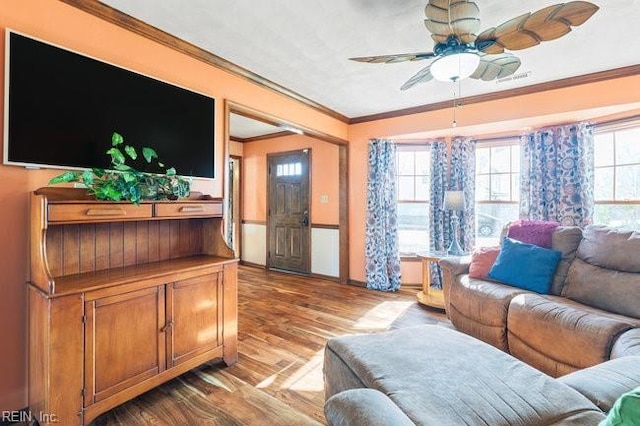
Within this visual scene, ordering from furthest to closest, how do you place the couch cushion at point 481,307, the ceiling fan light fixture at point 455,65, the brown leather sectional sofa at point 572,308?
the couch cushion at point 481,307
the brown leather sectional sofa at point 572,308
the ceiling fan light fixture at point 455,65

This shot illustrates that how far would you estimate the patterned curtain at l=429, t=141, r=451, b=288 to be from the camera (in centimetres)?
426

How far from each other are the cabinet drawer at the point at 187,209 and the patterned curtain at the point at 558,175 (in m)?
3.60

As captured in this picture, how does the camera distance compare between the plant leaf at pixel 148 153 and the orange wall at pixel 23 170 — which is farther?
the plant leaf at pixel 148 153

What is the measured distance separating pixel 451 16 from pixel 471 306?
222 cm

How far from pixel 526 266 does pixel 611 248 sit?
557 mm

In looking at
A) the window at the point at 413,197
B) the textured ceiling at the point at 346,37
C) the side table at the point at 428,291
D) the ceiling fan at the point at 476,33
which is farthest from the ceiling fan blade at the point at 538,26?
the window at the point at 413,197

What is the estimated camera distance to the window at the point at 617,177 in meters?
3.23

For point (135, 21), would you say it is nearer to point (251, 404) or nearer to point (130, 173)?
point (130, 173)

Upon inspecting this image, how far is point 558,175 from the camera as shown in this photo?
11.6 feet

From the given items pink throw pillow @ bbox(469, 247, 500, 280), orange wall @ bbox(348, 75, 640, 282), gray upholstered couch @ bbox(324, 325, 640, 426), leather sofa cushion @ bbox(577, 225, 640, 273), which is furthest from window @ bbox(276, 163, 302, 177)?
gray upholstered couch @ bbox(324, 325, 640, 426)

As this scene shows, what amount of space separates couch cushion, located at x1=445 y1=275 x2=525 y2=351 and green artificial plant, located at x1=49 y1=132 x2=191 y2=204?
2510mm

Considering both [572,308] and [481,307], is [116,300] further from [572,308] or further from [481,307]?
[572,308]

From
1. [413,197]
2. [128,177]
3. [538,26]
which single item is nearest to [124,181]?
[128,177]

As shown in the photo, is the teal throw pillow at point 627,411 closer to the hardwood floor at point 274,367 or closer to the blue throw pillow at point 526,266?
the hardwood floor at point 274,367
